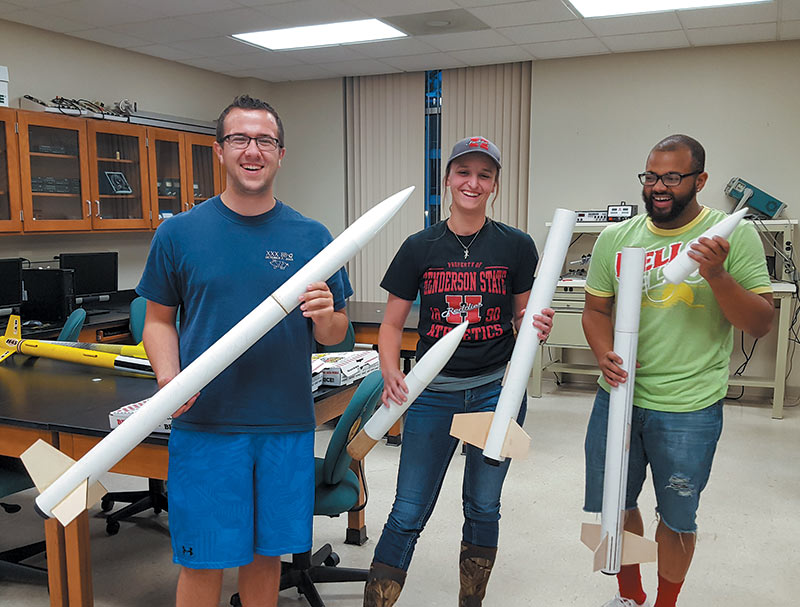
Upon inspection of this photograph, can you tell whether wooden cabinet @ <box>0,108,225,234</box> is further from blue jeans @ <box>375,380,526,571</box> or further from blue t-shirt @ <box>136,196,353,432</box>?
blue jeans @ <box>375,380,526,571</box>

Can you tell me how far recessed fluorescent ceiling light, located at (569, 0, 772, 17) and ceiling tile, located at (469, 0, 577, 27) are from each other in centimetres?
11

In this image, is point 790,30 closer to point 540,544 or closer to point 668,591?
point 540,544

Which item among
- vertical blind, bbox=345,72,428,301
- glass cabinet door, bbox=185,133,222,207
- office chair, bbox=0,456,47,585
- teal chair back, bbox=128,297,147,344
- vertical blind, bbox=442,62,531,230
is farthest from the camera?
vertical blind, bbox=345,72,428,301

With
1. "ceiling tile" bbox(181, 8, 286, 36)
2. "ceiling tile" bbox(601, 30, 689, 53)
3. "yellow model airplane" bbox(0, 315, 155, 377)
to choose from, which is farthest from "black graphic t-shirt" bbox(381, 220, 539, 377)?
"ceiling tile" bbox(601, 30, 689, 53)

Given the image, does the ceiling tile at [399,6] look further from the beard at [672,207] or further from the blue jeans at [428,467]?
the blue jeans at [428,467]

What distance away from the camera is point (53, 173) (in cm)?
460

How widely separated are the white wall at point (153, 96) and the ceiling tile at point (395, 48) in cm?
118

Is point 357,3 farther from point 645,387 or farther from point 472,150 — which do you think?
point 645,387

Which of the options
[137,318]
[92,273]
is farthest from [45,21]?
[137,318]

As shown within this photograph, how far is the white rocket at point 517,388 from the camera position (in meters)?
1.84

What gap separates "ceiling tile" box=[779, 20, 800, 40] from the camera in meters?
4.59

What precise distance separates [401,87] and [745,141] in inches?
116

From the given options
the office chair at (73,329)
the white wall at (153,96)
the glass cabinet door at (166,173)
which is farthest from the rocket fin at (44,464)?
the glass cabinet door at (166,173)

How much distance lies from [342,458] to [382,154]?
472 cm
